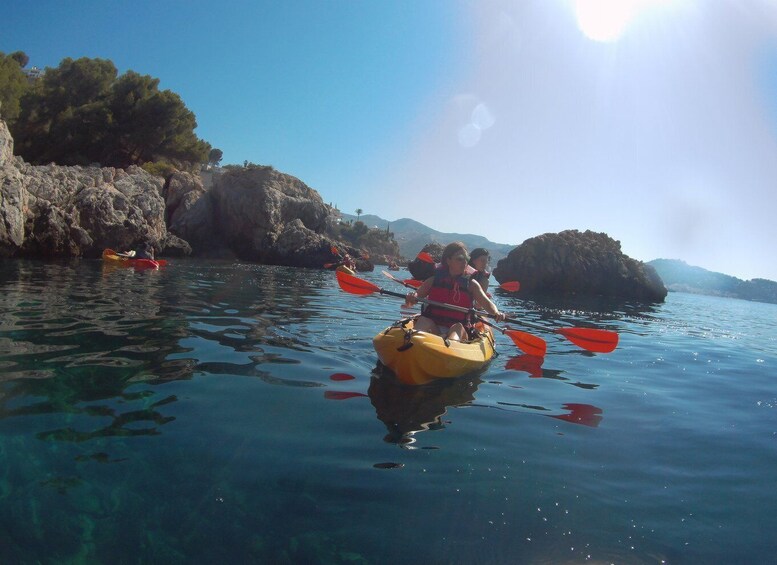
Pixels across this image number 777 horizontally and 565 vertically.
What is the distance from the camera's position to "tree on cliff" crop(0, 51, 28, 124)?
31.6 metres

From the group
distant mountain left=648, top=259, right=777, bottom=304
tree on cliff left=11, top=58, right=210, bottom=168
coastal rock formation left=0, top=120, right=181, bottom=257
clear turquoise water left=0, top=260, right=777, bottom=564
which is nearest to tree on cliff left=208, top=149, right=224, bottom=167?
tree on cliff left=11, top=58, right=210, bottom=168

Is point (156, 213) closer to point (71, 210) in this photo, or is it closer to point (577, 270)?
point (71, 210)

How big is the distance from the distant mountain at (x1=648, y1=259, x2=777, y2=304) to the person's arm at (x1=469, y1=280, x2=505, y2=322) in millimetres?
117374

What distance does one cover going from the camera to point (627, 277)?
107ft

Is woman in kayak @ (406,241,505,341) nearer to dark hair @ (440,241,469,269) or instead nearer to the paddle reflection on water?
dark hair @ (440,241,469,269)

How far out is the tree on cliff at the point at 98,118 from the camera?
33.7 meters

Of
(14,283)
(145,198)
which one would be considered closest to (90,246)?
(145,198)

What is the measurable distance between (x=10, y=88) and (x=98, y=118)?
547cm

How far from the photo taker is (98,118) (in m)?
34.5

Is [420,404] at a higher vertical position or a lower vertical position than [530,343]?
lower

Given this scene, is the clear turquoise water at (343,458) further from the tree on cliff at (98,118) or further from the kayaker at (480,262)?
the tree on cliff at (98,118)

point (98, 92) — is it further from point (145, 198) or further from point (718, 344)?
point (718, 344)

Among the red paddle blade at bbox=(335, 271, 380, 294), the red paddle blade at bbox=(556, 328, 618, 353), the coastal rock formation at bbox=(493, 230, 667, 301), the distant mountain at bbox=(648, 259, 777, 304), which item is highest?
the distant mountain at bbox=(648, 259, 777, 304)

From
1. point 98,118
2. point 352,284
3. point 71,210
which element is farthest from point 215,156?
point 352,284
